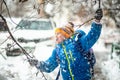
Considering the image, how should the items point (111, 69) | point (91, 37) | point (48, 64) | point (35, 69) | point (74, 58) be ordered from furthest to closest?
point (111, 69)
point (35, 69)
point (48, 64)
point (74, 58)
point (91, 37)

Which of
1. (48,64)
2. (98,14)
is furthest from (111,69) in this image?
(98,14)

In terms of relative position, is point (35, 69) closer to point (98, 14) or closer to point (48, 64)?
point (48, 64)

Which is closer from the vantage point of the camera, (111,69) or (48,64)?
(48,64)

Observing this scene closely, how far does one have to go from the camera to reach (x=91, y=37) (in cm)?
436

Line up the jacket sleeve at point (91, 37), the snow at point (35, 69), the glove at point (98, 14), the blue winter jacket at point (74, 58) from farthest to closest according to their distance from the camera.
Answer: the snow at point (35, 69), the blue winter jacket at point (74, 58), the jacket sleeve at point (91, 37), the glove at point (98, 14)

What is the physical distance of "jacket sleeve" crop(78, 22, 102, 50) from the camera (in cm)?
431

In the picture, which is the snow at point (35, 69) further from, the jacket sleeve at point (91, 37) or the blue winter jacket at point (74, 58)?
the jacket sleeve at point (91, 37)

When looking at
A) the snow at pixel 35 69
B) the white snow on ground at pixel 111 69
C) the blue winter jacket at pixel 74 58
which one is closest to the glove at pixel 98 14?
the blue winter jacket at pixel 74 58

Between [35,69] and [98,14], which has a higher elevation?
[98,14]

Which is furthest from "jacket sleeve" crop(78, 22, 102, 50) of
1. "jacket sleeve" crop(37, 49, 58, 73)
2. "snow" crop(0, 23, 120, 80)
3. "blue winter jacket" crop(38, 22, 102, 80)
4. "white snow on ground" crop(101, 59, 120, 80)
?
"white snow on ground" crop(101, 59, 120, 80)

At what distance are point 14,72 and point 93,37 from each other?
198 inches

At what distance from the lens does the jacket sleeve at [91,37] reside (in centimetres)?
431

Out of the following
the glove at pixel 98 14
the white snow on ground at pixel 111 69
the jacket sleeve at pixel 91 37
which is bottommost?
the white snow on ground at pixel 111 69

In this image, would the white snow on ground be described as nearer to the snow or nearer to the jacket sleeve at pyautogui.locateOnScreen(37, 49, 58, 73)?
the snow
